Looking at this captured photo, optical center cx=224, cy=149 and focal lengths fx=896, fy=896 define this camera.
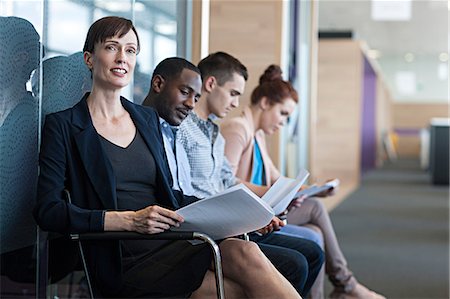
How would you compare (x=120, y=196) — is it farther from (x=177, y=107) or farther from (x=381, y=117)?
(x=381, y=117)

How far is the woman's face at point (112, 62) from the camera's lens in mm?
2617

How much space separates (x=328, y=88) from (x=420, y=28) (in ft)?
34.8

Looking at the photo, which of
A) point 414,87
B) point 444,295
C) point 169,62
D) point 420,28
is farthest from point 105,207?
point 414,87

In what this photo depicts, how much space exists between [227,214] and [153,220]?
0.20 meters

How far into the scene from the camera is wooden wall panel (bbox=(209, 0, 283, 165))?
5.93 metres

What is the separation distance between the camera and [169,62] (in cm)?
300

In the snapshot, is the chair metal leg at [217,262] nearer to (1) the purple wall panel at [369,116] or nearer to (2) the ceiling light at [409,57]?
(1) the purple wall panel at [369,116]

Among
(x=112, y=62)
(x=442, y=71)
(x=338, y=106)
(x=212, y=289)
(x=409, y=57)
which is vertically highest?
(x=409, y=57)

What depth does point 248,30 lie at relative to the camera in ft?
19.5

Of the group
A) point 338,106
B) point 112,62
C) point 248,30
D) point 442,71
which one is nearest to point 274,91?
point 112,62

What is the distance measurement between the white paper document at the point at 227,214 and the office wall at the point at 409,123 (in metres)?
28.3

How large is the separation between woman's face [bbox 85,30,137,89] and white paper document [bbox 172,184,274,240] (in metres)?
0.48

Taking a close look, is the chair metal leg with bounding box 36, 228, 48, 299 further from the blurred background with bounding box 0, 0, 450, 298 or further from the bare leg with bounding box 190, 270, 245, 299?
the bare leg with bounding box 190, 270, 245, 299

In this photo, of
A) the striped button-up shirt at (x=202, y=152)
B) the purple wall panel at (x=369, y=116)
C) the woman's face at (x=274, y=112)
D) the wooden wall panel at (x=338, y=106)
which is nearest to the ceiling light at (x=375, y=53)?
the purple wall panel at (x=369, y=116)
